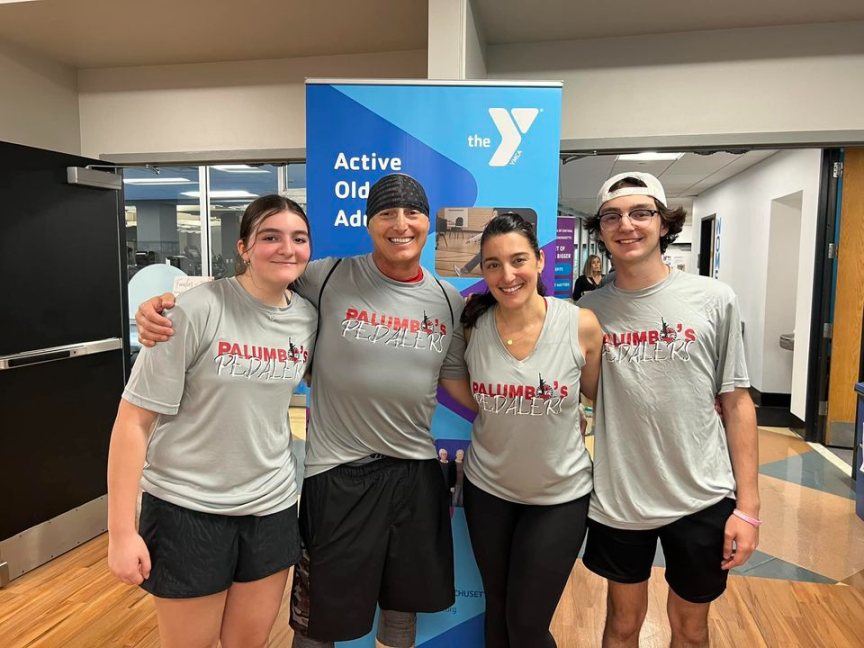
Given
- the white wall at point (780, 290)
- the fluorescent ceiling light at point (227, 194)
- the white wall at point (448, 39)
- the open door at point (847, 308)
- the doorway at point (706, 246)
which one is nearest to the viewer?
the white wall at point (448, 39)

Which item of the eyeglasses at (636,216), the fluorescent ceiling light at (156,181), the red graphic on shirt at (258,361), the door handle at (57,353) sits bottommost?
the door handle at (57,353)

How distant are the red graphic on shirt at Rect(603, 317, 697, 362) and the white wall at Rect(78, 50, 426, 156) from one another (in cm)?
215

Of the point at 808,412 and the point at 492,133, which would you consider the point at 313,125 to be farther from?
the point at 808,412

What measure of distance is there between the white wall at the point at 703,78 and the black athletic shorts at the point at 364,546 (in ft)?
7.02

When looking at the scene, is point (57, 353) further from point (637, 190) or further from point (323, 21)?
point (637, 190)

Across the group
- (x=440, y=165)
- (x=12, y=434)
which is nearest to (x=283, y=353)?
(x=440, y=165)

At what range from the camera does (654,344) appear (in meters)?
1.52

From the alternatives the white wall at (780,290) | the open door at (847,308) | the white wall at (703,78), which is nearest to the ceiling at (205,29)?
the white wall at (703,78)

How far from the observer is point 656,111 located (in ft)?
9.39

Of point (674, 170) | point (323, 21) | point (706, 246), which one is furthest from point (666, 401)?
point (706, 246)

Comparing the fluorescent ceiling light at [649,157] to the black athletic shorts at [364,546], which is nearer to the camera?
the black athletic shorts at [364,546]

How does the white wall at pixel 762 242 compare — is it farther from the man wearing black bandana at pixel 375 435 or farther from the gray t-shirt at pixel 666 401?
the man wearing black bandana at pixel 375 435

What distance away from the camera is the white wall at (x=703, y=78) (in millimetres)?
2709

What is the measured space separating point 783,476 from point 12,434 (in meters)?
Result: 4.83
